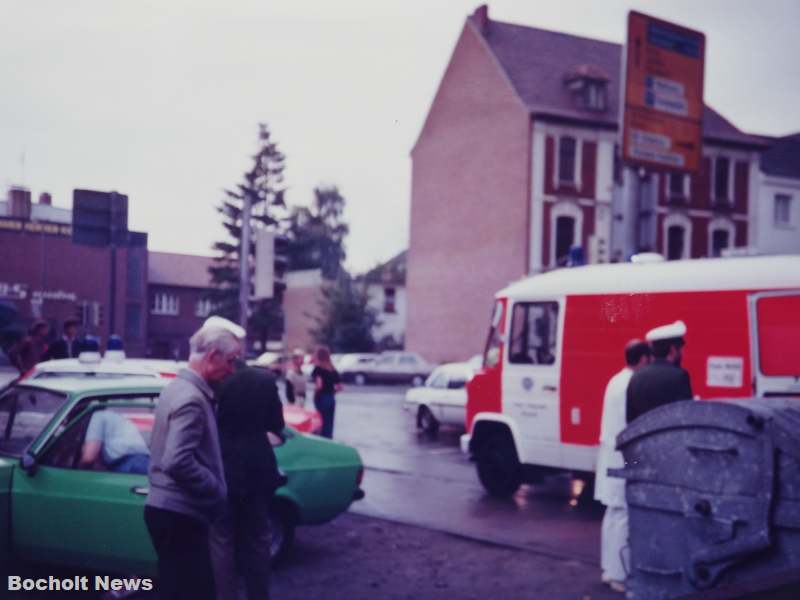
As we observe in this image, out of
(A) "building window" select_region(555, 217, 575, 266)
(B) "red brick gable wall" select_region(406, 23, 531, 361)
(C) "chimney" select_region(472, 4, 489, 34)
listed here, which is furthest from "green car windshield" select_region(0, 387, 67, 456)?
(C) "chimney" select_region(472, 4, 489, 34)

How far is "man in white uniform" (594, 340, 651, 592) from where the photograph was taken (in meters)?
6.80

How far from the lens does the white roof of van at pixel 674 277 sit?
29.4 feet

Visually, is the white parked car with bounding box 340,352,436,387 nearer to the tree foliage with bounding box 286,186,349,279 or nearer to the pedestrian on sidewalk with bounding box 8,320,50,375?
the tree foliage with bounding box 286,186,349,279

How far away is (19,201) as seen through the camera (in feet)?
28.7

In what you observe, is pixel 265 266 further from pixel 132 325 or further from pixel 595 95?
pixel 595 95

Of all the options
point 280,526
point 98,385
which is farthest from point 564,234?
point 98,385

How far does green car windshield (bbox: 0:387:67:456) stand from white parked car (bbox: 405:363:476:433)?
1284 cm

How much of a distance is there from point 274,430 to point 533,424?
5596mm

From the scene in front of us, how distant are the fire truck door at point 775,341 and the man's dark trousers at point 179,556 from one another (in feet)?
19.6

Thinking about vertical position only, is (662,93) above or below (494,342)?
above

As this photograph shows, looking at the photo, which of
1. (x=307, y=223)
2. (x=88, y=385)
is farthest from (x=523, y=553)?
(x=307, y=223)

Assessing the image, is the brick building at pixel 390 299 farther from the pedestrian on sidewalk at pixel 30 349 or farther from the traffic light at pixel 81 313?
the pedestrian on sidewalk at pixel 30 349

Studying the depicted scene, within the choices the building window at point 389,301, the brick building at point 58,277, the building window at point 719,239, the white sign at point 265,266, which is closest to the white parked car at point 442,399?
the brick building at point 58,277

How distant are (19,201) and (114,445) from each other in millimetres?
3578
